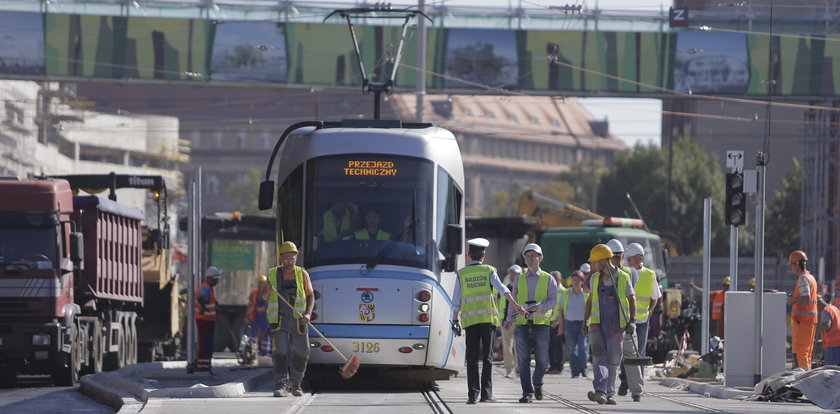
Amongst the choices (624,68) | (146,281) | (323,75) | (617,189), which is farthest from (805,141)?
(617,189)

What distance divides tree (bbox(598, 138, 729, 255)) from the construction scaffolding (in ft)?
101

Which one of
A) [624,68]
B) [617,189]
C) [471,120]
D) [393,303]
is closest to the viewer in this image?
[393,303]

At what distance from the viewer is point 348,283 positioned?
1948 centimetres

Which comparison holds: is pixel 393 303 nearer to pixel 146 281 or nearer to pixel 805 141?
pixel 146 281

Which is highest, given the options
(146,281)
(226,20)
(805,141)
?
(226,20)

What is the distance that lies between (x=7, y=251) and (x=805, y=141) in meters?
32.8

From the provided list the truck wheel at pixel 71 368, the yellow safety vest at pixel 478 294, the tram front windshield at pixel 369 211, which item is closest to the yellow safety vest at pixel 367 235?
the tram front windshield at pixel 369 211

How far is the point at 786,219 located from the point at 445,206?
188 ft

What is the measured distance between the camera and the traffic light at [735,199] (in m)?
21.8

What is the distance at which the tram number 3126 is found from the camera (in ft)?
63.1

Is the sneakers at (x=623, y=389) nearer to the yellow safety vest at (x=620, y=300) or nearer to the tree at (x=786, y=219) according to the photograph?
the yellow safety vest at (x=620, y=300)

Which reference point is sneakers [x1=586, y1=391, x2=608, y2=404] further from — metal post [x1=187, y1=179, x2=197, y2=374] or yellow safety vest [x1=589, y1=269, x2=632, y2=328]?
metal post [x1=187, y1=179, x2=197, y2=374]

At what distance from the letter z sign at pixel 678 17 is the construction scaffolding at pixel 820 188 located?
195 inches

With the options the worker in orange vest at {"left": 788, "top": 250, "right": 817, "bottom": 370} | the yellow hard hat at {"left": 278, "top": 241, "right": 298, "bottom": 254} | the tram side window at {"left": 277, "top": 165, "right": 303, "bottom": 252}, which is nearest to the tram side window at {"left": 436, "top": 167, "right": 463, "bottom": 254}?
the tram side window at {"left": 277, "top": 165, "right": 303, "bottom": 252}
